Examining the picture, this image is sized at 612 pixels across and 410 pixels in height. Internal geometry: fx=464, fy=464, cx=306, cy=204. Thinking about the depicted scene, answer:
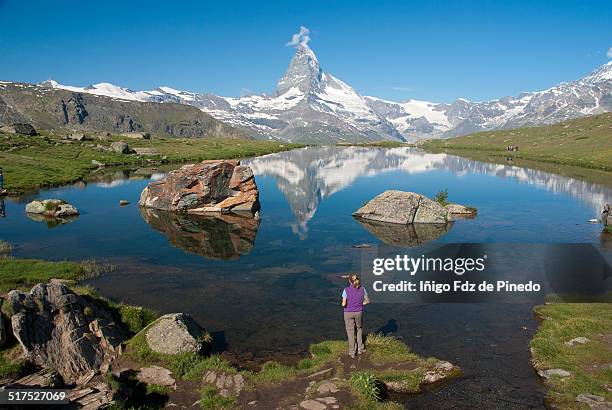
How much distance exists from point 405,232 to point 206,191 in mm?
29700

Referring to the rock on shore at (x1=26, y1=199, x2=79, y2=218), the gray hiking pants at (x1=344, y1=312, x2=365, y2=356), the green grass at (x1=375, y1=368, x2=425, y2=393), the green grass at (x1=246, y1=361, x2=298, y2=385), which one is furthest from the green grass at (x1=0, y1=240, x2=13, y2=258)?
the green grass at (x1=375, y1=368, x2=425, y2=393)

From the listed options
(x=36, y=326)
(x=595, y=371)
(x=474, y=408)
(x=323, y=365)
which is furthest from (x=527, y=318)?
(x=36, y=326)

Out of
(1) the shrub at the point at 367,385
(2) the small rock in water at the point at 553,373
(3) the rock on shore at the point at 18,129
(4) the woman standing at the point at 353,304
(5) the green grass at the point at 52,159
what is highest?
(3) the rock on shore at the point at 18,129

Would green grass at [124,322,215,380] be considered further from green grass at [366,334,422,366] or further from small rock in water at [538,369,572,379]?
small rock in water at [538,369,572,379]

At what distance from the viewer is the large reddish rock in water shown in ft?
220

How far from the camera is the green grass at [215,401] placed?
60.4ft

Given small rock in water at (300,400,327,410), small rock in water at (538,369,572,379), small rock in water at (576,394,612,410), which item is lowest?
small rock in water at (538,369,572,379)

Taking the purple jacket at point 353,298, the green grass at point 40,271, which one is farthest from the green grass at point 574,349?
the green grass at point 40,271

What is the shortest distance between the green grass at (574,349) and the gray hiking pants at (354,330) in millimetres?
8376

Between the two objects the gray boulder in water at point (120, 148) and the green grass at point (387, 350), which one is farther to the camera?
the gray boulder in water at point (120, 148)

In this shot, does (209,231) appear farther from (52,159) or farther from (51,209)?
(52,159)

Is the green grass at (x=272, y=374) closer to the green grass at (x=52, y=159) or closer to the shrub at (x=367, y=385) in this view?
the shrub at (x=367, y=385)

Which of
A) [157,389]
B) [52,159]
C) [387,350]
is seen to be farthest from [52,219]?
[52,159]

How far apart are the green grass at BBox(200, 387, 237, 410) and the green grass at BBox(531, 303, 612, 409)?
13.1 m
